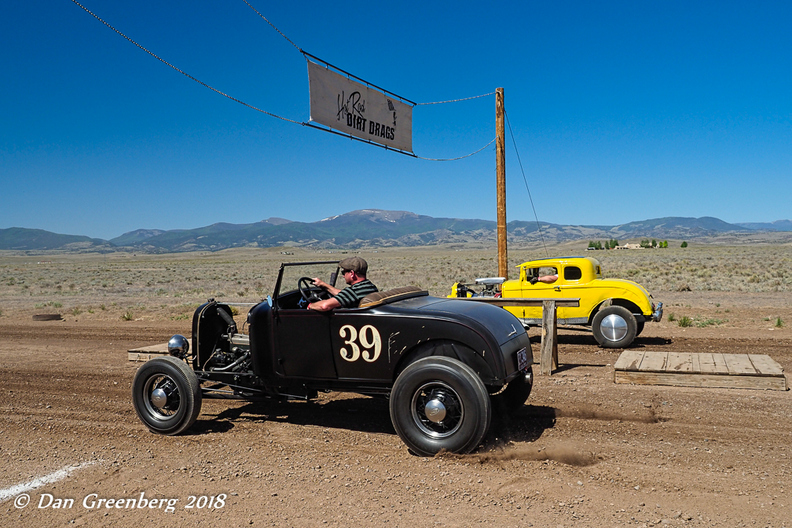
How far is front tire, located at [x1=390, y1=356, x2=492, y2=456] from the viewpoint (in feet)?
16.7

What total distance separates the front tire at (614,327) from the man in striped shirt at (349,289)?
6.95 meters

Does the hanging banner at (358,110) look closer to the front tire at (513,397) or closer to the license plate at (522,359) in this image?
the front tire at (513,397)

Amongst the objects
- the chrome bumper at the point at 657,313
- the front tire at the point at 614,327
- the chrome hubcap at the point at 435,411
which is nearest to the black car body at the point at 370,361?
the chrome hubcap at the point at 435,411

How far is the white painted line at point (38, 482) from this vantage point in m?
4.88

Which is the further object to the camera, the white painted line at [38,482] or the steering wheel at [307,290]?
the steering wheel at [307,290]

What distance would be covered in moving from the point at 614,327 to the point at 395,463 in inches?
296

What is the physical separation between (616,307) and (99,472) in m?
9.35

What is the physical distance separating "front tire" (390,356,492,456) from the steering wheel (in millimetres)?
1386

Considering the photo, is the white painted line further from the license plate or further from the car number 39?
the license plate

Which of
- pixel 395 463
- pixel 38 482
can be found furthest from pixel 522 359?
pixel 38 482

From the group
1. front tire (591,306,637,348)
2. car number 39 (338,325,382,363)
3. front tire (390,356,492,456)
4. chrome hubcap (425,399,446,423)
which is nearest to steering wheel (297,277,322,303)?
car number 39 (338,325,382,363)

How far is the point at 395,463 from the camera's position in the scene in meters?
5.30

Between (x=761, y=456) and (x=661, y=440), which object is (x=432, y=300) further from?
(x=761, y=456)

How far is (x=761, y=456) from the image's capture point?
206 inches
